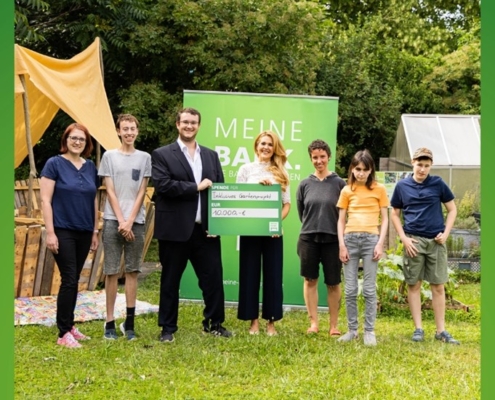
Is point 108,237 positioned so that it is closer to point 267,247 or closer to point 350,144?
point 267,247

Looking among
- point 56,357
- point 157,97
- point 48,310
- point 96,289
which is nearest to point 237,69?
point 157,97

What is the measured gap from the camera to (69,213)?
5.85 m

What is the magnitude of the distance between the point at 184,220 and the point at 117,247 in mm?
601

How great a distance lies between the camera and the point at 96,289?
9078 mm

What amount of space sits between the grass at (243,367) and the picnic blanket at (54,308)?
29 centimetres

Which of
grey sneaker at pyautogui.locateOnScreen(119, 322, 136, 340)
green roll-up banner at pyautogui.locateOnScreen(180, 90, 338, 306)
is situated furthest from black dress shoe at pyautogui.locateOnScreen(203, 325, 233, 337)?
green roll-up banner at pyautogui.locateOnScreen(180, 90, 338, 306)

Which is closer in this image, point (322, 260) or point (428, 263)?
point (428, 263)

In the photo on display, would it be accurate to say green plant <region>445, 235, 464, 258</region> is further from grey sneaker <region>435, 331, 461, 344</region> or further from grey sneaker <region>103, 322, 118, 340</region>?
grey sneaker <region>103, 322, 118, 340</region>

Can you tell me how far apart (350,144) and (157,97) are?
7.81 meters

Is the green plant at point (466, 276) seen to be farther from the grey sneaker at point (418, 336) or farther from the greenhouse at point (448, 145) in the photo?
the grey sneaker at point (418, 336)

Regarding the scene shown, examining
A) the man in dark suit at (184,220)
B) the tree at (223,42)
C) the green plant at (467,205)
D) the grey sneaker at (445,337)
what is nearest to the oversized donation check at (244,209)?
the man in dark suit at (184,220)

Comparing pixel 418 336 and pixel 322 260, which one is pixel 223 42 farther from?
pixel 418 336

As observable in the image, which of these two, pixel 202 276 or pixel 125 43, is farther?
pixel 125 43

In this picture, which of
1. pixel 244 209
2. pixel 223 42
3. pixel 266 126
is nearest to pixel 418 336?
pixel 244 209
